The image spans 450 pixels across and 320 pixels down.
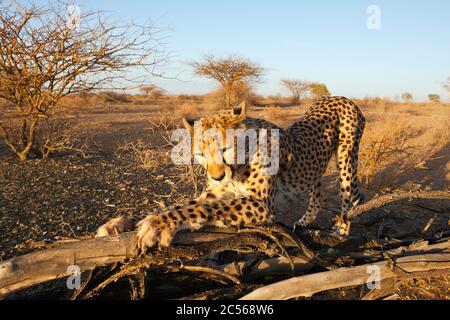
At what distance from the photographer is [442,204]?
638 cm

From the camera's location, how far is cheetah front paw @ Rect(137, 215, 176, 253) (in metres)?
2.64

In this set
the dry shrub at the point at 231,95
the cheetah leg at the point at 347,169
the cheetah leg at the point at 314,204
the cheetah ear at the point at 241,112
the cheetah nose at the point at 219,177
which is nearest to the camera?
the cheetah nose at the point at 219,177

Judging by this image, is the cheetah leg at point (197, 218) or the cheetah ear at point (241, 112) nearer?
the cheetah leg at point (197, 218)

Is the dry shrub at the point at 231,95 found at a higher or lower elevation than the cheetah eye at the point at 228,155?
higher

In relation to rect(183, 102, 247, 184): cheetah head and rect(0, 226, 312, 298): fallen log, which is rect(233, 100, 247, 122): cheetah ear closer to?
rect(183, 102, 247, 184): cheetah head

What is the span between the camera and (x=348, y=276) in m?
2.78

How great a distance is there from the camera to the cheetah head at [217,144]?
310 cm

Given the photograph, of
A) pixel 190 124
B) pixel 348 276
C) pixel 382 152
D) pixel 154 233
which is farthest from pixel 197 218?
pixel 382 152

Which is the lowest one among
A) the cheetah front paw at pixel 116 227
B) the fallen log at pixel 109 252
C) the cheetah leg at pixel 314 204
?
the cheetah leg at pixel 314 204

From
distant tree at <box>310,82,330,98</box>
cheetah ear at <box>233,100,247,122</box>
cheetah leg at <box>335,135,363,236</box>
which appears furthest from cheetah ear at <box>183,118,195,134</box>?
distant tree at <box>310,82,330,98</box>

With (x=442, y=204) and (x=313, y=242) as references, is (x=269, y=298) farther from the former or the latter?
(x=442, y=204)

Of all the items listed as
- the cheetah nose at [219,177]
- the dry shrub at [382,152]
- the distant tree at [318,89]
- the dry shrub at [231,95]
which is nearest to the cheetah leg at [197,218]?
the cheetah nose at [219,177]

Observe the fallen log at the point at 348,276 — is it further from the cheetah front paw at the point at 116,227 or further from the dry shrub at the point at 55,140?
the dry shrub at the point at 55,140
